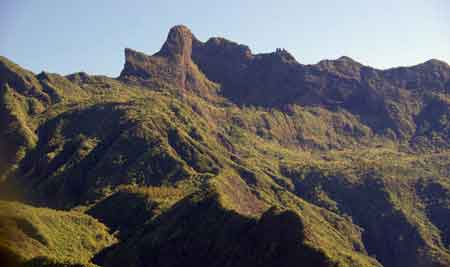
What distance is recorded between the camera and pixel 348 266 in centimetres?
19950

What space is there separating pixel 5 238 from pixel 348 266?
94833 millimetres

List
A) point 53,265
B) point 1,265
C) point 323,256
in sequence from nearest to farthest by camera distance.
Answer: point 1,265 → point 53,265 → point 323,256

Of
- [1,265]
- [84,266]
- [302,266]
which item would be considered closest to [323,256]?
[302,266]

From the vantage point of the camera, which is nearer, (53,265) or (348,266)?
(53,265)

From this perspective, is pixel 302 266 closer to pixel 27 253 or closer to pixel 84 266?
pixel 84 266

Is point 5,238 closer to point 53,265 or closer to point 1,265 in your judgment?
point 53,265

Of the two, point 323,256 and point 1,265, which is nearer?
point 1,265

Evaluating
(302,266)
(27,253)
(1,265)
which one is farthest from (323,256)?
(1,265)

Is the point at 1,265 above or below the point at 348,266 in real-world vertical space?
above

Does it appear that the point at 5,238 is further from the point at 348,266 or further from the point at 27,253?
the point at 348,266

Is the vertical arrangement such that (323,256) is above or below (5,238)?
below

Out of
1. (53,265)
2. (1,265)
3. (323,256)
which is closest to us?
(1,265)

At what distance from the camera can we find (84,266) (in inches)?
7096

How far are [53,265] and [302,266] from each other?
68329 millimetres
